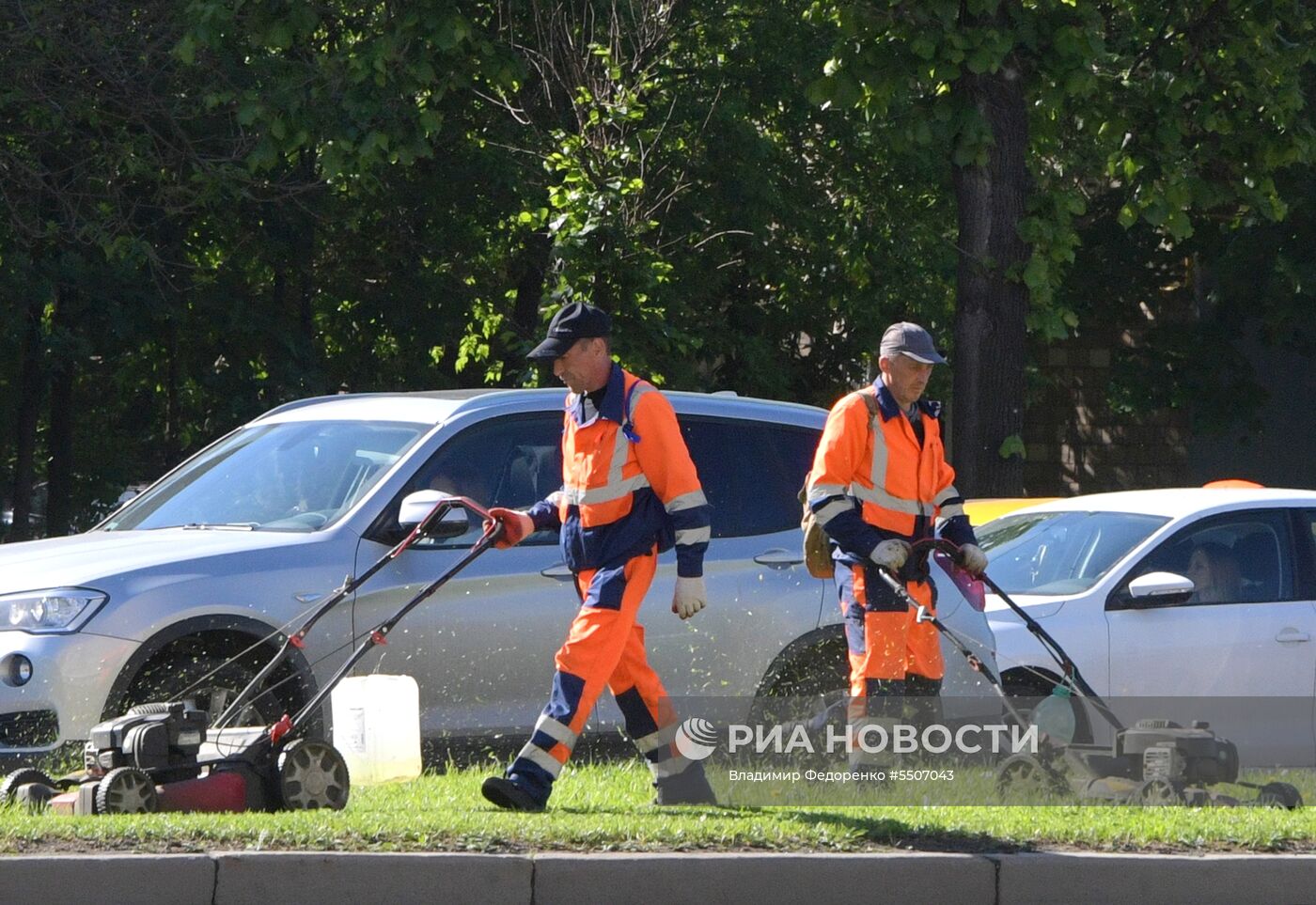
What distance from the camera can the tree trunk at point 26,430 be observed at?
623 inches

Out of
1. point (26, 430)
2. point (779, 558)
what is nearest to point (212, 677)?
point (779, 558)

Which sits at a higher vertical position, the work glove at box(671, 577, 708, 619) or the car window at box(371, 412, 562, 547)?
the car window at box(371, 412, 562, 547)

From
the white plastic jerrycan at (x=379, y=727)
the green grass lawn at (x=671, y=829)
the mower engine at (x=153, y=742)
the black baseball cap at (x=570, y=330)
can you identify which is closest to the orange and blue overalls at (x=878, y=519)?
the green grass lawn at (x=671, y=829)

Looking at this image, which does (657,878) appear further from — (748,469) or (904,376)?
(748,469)

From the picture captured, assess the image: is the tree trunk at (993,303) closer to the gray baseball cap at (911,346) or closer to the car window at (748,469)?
the car window at (748,469)

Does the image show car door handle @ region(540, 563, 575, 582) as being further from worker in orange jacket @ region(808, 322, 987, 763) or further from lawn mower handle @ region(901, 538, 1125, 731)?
lawn mower handle @ region(901, 538, 1125, 731)

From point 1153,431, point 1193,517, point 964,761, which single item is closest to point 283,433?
point 964,761

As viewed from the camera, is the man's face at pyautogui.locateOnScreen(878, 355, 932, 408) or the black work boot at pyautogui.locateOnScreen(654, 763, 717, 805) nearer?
the black work boot at pyautogui.locateOnScreen(654, 763, 717, 805)

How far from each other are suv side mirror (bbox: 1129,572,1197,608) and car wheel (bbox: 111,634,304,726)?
156 inches

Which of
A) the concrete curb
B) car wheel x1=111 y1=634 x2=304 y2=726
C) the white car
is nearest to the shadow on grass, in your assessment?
the concrete curb

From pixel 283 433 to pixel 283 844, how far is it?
3.12 metres

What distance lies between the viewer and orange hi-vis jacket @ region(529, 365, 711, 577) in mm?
6328

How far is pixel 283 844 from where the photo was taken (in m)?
5.50

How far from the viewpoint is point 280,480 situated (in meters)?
7.98
